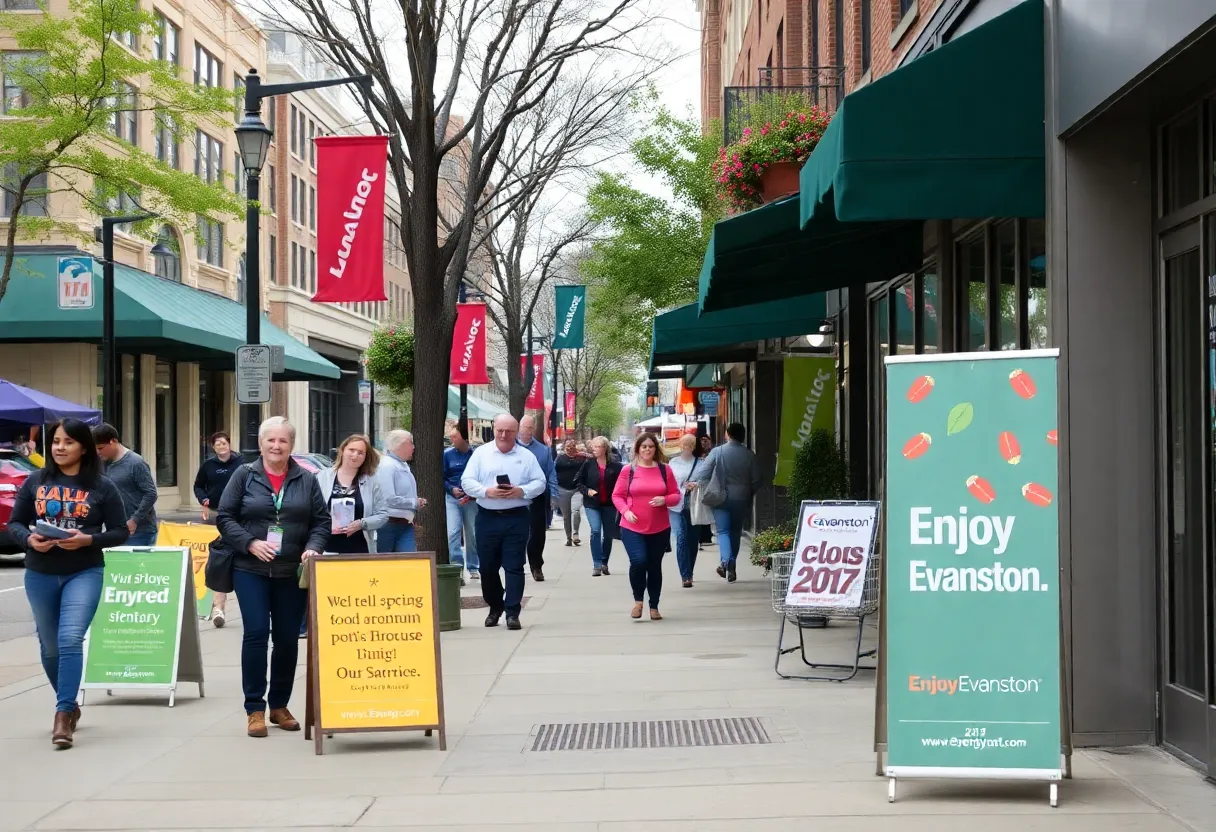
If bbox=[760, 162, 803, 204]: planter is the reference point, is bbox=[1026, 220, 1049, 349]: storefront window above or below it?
below

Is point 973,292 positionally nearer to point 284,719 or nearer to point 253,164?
point 284,719

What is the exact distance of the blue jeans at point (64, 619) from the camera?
8.34 m

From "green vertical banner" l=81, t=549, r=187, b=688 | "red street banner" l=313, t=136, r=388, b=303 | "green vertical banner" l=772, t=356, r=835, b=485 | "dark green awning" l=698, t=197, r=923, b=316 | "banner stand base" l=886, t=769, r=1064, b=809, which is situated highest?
"red street banner" l=313, t=136, r=388, b=303

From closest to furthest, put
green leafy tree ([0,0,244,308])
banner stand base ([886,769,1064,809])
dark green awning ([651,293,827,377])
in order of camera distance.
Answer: banner stand base ([886,769,1064,809])
dark green awning ([651,293,827,377])
green leafy tree ([0,0,244,308])

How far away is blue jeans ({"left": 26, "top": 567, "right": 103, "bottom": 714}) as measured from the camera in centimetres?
834

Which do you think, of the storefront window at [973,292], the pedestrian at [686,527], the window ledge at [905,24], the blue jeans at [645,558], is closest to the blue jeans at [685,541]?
the pedestrian at [686,527]

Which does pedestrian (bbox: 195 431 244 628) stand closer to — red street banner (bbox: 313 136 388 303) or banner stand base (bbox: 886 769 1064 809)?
red street banner (bbox: 313 136 388 303)

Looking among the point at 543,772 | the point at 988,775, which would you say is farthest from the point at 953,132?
the point at 543,772

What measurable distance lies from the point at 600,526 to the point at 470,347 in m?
8.87

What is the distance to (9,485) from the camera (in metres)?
22.1

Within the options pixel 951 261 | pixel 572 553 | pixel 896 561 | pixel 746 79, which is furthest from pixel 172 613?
pixel 746 79

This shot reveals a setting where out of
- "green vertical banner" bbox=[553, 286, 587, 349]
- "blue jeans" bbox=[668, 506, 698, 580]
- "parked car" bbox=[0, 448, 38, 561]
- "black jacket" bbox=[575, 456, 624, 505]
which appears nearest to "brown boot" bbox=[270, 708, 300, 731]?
"blue jeans" bbox=[668, 506, 698, 580]

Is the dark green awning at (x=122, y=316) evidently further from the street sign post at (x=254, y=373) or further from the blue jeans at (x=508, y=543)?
the blue jeans at (x=508, y=543)

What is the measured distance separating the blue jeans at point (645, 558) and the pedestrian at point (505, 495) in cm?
107
